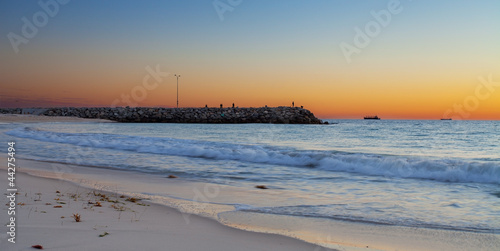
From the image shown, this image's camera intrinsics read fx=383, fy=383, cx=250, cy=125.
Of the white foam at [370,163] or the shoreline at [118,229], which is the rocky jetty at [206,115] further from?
the shoreline at [118,229]

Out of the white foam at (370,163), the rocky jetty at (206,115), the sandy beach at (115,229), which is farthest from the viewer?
the rocky jetty at (206,115)

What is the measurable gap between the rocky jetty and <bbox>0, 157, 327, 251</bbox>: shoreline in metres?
A: 56.1

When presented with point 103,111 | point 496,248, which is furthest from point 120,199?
point 103,111

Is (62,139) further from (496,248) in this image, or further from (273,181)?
(496,248)

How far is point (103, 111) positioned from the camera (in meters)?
67.9

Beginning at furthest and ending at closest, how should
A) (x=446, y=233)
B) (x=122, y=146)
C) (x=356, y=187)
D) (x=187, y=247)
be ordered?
(x=122, y=146) → (x=356, y=187) → (x=446, y=233) → (x=187, y=247)

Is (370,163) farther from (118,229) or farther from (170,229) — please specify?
(118,229)

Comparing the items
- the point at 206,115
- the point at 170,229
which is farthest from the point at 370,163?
the point at 206,115

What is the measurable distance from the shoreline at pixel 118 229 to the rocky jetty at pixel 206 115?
56124 millimetres

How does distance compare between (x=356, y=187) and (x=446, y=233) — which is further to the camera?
(x=356, y=187)

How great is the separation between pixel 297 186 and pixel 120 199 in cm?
368

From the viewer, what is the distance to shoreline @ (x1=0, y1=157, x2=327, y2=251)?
11.4ft

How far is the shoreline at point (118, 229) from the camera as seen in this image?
3.47m

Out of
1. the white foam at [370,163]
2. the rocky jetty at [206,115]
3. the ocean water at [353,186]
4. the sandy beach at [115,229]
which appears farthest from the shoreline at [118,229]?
the rocky jetty at [206,115]
